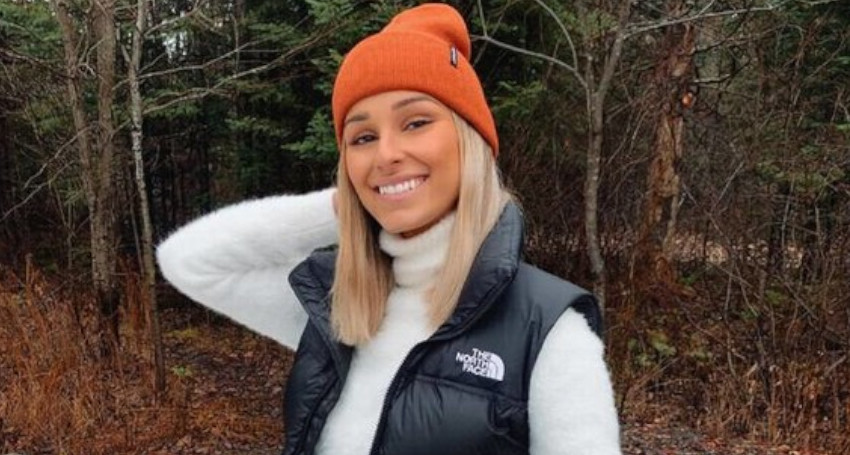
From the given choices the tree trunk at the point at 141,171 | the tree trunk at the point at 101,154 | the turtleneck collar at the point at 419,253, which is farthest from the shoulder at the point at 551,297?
the tree trunk at the point at 101,154

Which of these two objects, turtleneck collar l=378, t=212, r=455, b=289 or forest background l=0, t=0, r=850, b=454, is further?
forest background l=0, t=0, r=850, b=454

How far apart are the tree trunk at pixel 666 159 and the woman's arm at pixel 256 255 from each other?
16.8 feet

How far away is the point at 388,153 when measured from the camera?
4.22ft

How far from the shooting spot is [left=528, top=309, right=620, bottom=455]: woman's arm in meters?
1.10

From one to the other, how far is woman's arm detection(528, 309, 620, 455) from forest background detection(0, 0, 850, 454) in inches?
143

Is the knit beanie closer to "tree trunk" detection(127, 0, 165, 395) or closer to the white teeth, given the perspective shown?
the white teeth

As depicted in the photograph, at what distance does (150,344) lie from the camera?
584 cm

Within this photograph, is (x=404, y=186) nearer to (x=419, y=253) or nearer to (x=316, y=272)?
(x=419, y=253)

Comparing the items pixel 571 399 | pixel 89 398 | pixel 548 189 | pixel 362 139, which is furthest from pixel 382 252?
pixel 548 189

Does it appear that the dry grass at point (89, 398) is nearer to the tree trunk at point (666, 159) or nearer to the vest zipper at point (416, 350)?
the tree trunk at point (666, 159)

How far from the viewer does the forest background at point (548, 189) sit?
4.89 meters

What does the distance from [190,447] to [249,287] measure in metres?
3.50

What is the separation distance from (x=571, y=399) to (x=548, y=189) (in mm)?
5889

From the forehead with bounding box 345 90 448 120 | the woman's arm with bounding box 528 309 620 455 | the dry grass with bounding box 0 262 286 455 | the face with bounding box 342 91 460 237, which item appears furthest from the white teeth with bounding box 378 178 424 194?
the dry grass with bounding box 0 262 286 455
